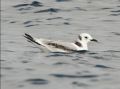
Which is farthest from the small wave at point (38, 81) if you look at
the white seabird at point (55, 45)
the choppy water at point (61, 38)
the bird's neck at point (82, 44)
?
the bird's neck at point (82, 44)

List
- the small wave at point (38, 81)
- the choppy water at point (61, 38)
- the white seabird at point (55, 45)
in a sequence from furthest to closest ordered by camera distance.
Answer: the white seabird at point (55, 45) < the choppy water at point (61, 38) < the small wave at point (38, 81)

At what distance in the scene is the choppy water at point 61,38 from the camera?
13930 mm

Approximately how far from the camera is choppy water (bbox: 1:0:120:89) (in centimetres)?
1393

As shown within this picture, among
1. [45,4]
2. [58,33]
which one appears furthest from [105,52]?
[45,4]

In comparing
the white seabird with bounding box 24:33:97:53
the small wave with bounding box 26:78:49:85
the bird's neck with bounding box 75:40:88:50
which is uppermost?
the small wave with bounding box 26:78:49:85

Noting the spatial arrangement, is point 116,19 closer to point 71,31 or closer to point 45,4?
point 71,31

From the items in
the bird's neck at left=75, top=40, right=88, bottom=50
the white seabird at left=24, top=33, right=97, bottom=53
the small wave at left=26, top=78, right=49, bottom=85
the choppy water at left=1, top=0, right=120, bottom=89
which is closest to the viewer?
the small wave at left=26, top=78, right=49, bottom=85

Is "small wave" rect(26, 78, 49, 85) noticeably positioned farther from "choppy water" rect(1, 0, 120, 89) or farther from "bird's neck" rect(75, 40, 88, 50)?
"bird's neck" rect(75, 40, 88, 50)

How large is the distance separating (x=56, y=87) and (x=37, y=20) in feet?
42.4

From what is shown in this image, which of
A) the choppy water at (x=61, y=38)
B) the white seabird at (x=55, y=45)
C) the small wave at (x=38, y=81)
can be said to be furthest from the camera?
the white seabird at (x=55, y=45)

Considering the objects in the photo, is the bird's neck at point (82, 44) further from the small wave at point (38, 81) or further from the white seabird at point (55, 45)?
the small wave at point (38, 81)

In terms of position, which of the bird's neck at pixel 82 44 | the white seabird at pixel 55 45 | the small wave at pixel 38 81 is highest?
the small wave at pixel 38 81

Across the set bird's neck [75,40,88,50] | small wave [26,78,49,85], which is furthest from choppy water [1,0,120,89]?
bird's neck [75,40,88,50]

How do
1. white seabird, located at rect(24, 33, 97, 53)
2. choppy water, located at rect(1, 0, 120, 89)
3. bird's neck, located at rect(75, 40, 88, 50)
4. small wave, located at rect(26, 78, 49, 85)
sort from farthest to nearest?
1. bird's neck, located at rect(75, 40, 88, 50)
2. white seabird, located at rect(24, 33, 97, 53)
3. choppy water, located at rect(1, 0, 120, 89)
4. small wave, located at rect(26, 78, 49, 85)
